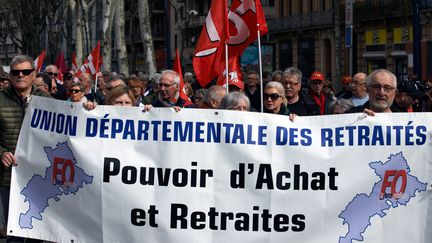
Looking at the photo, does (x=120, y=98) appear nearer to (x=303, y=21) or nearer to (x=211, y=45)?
(x=211, y=45)

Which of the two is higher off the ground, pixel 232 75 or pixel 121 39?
pixel 121 39

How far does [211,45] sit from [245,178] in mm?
3564

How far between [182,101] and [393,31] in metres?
33.5

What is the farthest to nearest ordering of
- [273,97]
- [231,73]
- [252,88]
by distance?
[252,88]
[231,73]
[273,97]

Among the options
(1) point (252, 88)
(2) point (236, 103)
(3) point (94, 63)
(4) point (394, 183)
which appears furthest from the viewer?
(3) point (94, 63)

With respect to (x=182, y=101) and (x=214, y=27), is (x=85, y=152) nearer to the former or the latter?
(x=214, y=27)

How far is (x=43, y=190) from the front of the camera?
7551 millimetres

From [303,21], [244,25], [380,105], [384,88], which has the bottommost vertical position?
[380,105]

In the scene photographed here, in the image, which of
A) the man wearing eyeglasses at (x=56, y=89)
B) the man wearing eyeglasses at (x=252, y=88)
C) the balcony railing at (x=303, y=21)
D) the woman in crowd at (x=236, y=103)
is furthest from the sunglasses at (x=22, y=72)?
the balcony railing at (x=303, y=21)

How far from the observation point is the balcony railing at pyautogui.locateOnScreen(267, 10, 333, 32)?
5184cm

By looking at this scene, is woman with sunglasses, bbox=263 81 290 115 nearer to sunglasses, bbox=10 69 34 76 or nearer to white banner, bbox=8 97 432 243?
white banner, bbox=8 97 432 243

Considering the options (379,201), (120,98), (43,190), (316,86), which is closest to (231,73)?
(316,86)

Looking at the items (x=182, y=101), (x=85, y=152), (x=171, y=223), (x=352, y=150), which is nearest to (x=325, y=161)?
(x=352, y=150)

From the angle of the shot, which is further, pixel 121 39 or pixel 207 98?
pixel 121 39
